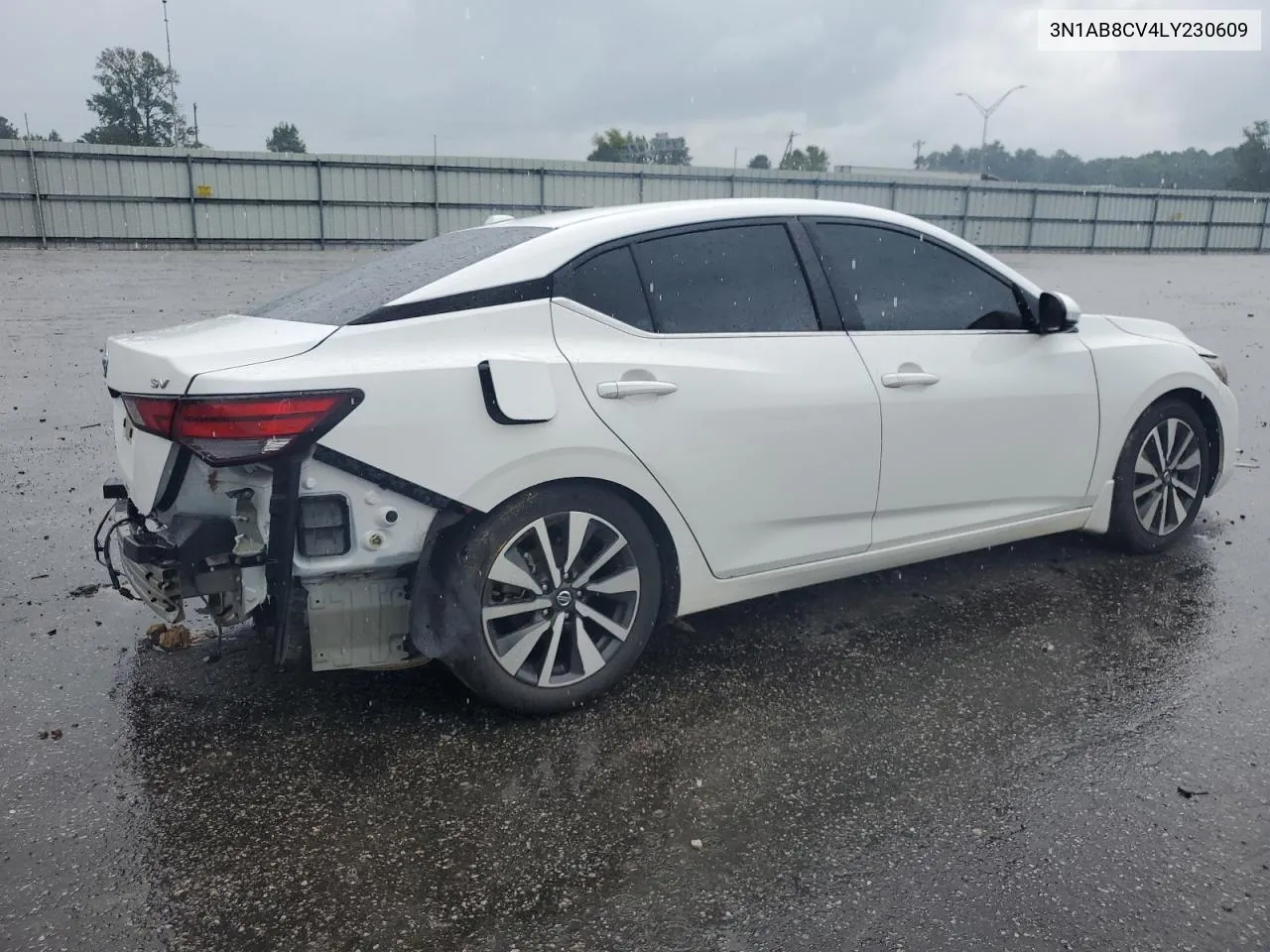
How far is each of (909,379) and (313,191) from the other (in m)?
27.8

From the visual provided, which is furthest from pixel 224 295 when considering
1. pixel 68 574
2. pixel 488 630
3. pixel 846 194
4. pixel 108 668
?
pixel 846 194

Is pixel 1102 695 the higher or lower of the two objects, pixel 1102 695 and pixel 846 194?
the lower

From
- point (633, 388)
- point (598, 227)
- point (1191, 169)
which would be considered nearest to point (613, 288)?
point (598, 227)

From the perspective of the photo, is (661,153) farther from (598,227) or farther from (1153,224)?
(598,227)

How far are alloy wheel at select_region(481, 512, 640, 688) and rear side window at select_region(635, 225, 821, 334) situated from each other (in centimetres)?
79

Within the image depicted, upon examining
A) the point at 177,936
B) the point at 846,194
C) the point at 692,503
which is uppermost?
the point at 846,194

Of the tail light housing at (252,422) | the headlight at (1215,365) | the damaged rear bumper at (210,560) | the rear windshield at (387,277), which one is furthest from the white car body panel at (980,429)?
the damaged rear bumper at (210,560)

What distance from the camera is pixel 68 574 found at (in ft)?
15.2

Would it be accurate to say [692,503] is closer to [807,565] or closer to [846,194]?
[807,565]

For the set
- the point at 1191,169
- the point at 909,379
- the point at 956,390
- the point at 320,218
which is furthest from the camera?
the point at 1191,169

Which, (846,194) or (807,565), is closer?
(807,565)

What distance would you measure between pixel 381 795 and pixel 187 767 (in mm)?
632

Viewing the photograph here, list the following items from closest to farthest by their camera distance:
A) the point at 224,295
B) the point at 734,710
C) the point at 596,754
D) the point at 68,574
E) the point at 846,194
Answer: the point at 596,754
the point at 734,710
the point at 68,574
the point at 224,295
the point at 846,194

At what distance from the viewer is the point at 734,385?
140 inches
